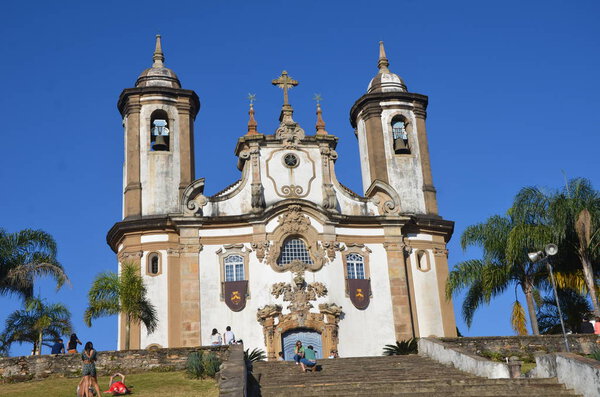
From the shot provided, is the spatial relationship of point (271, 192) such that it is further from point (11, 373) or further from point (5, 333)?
point (11, 373)

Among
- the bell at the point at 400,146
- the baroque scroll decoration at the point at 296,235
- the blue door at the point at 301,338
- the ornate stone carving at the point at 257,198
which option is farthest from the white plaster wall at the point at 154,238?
the bell at the point at 400,146

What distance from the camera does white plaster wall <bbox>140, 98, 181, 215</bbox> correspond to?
117 feet

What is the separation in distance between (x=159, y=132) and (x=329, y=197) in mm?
8149

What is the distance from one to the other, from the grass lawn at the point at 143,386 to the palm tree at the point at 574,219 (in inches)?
542

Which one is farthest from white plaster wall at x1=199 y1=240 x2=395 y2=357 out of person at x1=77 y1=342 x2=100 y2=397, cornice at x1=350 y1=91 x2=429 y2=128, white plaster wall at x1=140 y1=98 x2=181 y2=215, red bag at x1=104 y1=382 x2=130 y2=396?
person at x1=77 y1=342 x2=100 y2=397

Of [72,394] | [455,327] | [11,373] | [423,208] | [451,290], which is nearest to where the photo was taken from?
[72,394]

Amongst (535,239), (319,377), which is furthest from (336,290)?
(319,377)

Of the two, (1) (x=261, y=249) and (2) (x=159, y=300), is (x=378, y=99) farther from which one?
(2) (x=159, y=300)

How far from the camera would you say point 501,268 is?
102 feet

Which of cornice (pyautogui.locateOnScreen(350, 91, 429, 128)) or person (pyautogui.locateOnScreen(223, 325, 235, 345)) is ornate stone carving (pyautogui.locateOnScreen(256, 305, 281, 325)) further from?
cornice (pyautogui.locateOnScreen(350, 91, 429, 128))

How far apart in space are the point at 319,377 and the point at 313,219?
42.8 feet

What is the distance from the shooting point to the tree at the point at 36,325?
29812 millimetres

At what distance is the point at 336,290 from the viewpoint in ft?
110

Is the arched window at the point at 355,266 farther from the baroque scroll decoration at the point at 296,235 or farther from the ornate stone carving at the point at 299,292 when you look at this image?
the ornate stone carving at the point at 299,292
